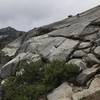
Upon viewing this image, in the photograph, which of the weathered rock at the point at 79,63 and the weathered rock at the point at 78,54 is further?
the weathered rock at the point at 78,54

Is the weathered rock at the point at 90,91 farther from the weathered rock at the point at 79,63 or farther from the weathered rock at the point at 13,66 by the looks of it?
the weathered rock at the point at 13,66

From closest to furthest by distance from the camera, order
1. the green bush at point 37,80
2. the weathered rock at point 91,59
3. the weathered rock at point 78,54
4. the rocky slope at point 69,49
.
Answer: the rocky slope at point 69,49 < the green bush at point 37,80 < the weathered rock at point 91,59 < the weathered rock at point 78,54

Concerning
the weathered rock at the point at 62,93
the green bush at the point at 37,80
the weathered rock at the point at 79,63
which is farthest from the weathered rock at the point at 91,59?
the weathered rock at the point at 62,93

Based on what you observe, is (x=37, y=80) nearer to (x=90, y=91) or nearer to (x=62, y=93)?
(x=62, y=93)

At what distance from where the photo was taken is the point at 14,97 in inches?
840

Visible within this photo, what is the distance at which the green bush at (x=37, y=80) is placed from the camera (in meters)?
20.8

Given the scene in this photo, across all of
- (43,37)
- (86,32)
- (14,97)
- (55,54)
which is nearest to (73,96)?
(14,97)

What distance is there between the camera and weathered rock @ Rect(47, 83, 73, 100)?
19594 mm

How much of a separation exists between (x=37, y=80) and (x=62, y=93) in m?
3.07

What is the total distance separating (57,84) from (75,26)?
7937 millimetres

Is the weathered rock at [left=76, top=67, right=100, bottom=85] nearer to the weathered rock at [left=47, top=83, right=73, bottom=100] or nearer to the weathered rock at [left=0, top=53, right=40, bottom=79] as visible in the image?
the weathered rock at [left=47, top=83, right=73, bottom=100]

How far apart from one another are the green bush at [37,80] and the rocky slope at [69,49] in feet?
1.95

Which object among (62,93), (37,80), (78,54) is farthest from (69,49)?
(62,93)

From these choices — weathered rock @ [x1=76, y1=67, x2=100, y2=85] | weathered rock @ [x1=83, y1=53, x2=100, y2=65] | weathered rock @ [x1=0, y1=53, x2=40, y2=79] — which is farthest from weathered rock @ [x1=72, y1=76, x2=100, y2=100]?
weathered rock @ [x1=0, y1=53, x2=40, y2=79]
